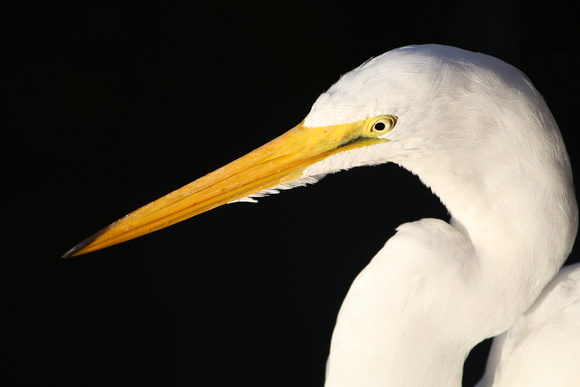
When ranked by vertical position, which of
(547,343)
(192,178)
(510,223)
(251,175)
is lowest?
(547,343)

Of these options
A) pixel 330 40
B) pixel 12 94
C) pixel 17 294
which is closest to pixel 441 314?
pixel 17 294

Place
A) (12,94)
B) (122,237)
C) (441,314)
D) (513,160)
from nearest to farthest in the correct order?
(513,160) → (441,314) → (122,237) → (12,94)

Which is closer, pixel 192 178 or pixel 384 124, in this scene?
pixel 384 124

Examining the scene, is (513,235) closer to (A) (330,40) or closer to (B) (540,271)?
(B) (540,271)

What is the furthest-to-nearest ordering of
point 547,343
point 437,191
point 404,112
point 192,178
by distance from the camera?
1. point 192,178
2. point 547,343
3. point 437,191
4. point 404,112

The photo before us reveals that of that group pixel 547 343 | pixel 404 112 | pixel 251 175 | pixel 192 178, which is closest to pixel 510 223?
pixel 404 112

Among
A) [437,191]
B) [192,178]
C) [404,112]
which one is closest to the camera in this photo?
[404,112]

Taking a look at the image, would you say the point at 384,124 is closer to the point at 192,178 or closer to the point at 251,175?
the point at 251,175

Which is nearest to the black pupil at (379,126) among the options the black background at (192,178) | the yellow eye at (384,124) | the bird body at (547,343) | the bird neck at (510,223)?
the yellow eye at (384,124)
